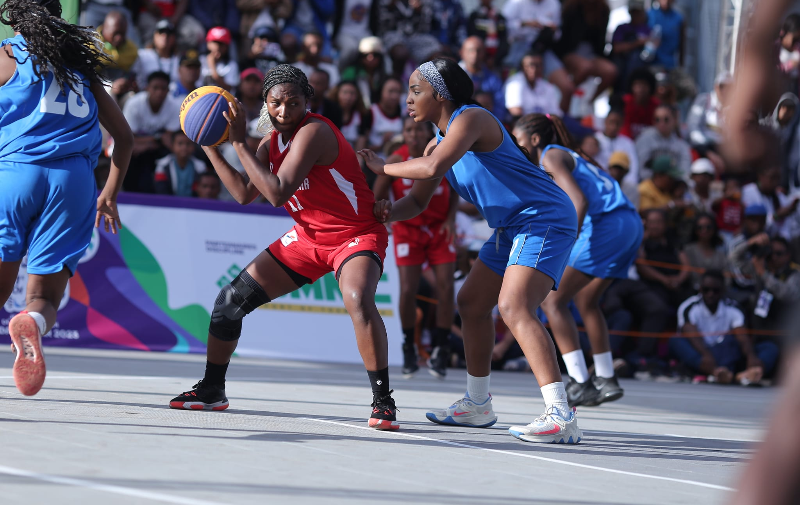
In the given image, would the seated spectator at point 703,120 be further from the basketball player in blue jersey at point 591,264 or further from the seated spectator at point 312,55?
the basketball player in blue jersey at point 591,264

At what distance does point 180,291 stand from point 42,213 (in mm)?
5055

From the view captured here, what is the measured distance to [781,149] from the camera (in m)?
2.36

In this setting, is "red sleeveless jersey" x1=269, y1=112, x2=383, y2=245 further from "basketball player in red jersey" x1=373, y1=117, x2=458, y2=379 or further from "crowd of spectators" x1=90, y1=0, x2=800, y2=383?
"crowd of spectators" x1=90, y1=0, x2=800, y2=383

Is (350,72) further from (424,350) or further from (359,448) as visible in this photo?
(359,448)

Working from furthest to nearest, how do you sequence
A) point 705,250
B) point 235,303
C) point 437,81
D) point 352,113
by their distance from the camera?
point 705,250 < point 352,113 < point 235,303 < point 437,81

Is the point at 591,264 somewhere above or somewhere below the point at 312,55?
below

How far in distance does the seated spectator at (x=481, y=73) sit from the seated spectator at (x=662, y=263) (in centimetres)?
262

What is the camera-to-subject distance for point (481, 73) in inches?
543

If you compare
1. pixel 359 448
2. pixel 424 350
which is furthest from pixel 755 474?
pixel 424 350

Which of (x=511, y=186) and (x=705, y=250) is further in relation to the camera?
(x=705, y=250)

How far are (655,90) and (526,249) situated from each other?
11374 millimetres

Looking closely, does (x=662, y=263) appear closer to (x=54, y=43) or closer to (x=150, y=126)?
(x=150, y=126)

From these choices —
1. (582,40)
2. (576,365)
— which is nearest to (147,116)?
(576,365)

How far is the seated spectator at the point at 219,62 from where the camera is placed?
1191cm
